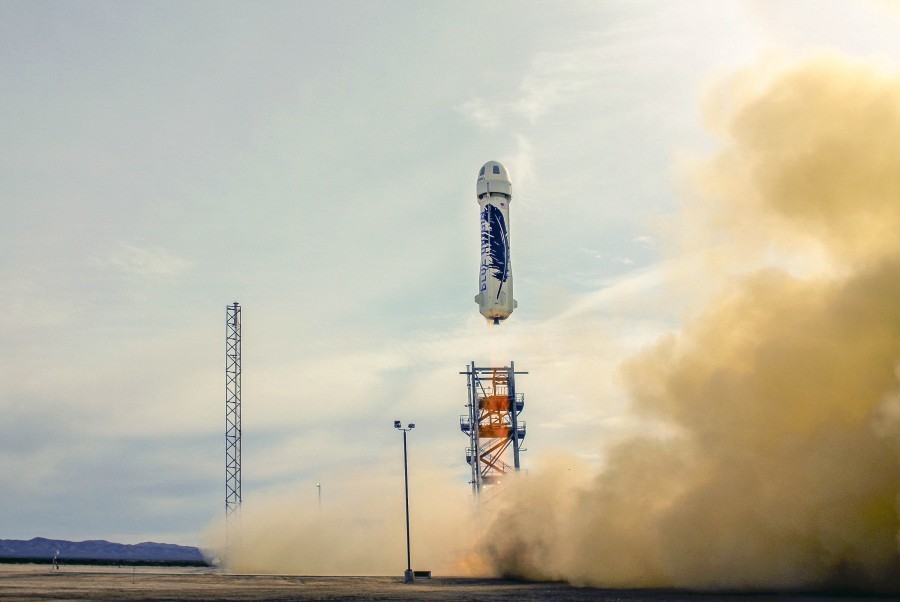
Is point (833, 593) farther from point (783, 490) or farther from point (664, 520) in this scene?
point (664, 520)

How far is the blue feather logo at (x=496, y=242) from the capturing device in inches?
2627

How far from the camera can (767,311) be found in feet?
122

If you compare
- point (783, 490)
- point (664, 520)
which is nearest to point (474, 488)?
point (664, 520)

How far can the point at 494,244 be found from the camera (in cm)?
6712

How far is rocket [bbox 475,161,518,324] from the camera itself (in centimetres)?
6625

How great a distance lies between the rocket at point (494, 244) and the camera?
6625cm

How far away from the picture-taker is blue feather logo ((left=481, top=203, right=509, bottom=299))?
66.7 meters

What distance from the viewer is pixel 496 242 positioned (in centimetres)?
6719

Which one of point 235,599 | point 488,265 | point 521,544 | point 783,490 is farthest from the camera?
point 488,265

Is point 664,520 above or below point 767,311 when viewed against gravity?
below

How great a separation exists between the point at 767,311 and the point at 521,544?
70.0 feet

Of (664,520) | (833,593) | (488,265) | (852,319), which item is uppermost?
(488,265)

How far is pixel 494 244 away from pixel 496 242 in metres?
0.22

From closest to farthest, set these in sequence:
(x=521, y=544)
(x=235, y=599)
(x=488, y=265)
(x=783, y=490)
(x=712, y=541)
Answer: (x=235, y=599), (x=783, y=490), (x=712, y=541), (x=521, y=544), (x=488, y=265)
